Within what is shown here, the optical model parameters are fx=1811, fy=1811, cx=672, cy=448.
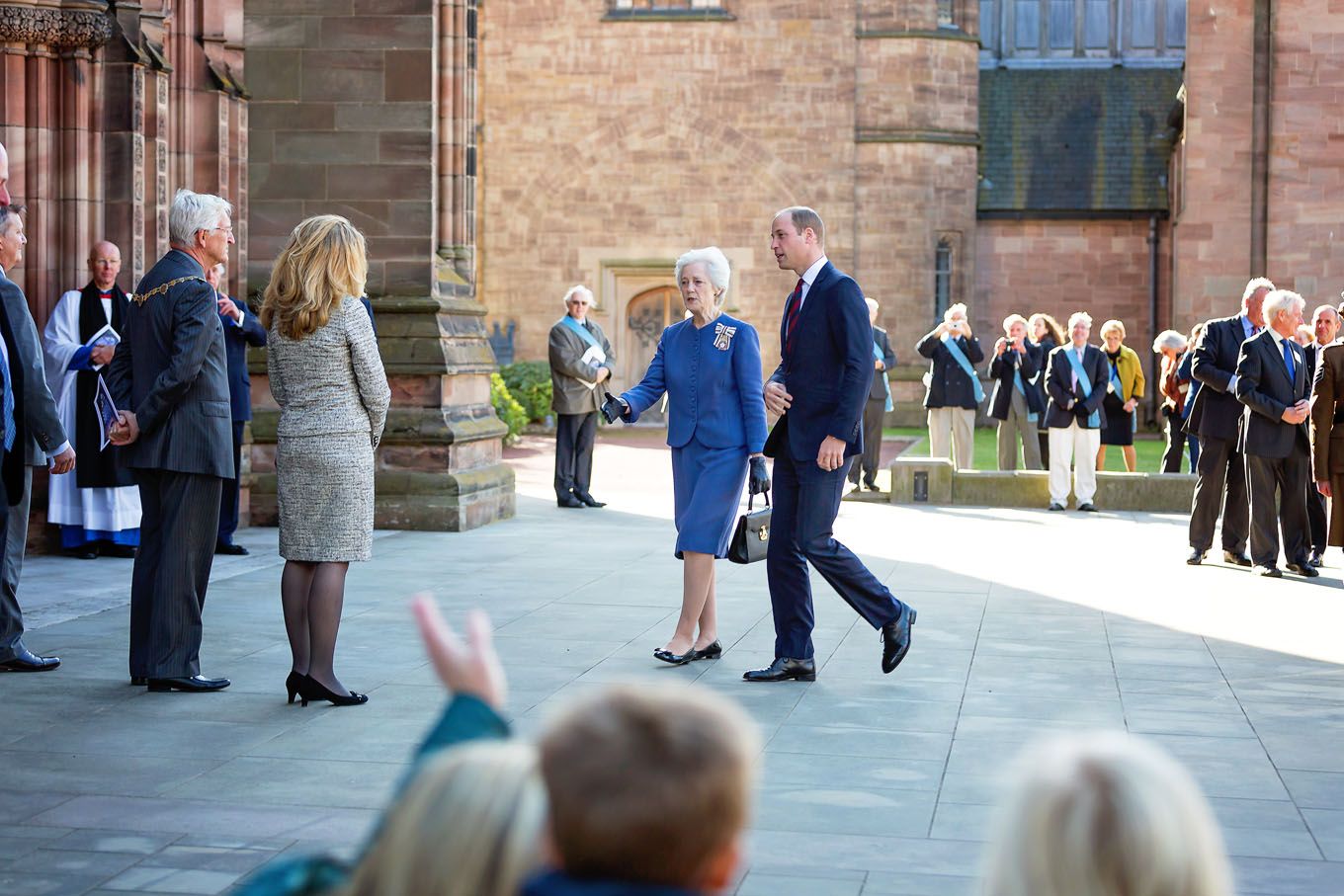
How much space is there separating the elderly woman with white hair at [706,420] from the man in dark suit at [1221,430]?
485 centimetres

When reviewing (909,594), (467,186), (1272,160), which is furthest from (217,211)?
(1272,160)

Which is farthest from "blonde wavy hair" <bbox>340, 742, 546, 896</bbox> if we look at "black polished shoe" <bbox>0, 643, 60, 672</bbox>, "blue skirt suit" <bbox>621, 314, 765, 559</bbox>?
"black polished shoe" <bbox>0, 643, 60, 672</bbox>

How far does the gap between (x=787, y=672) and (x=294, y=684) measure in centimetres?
203

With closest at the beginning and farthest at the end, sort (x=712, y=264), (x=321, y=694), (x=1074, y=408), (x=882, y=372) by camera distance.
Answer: (x=321, y=694), (x=712, y=264), (x=1074, y=408), (x=882, y=372)

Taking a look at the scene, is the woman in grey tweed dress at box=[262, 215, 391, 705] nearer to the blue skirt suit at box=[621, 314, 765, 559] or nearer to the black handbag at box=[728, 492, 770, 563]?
the blue skirt suit at box=[621, 314, 765, 559]

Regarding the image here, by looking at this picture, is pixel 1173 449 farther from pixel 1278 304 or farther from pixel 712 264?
pixel 712 264

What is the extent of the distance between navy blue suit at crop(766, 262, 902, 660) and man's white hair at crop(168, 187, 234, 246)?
2.38 metres

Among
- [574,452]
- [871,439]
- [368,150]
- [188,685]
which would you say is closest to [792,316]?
[188,685]

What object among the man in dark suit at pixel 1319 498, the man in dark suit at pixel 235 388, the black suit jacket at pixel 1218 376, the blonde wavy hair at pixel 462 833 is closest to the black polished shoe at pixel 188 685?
the man in dark suit at pixel 235 388

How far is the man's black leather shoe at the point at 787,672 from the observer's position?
7.53 m

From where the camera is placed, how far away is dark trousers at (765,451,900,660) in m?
7.49

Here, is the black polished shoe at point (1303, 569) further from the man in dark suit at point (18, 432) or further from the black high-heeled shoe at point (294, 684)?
the man in dark suit at point (18, 432)

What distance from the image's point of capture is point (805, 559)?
25.2 feet

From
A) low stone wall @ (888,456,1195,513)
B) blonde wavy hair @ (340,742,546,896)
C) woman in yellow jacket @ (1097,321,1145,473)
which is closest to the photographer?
blonde wavy hair @ (340,742,546,896)
